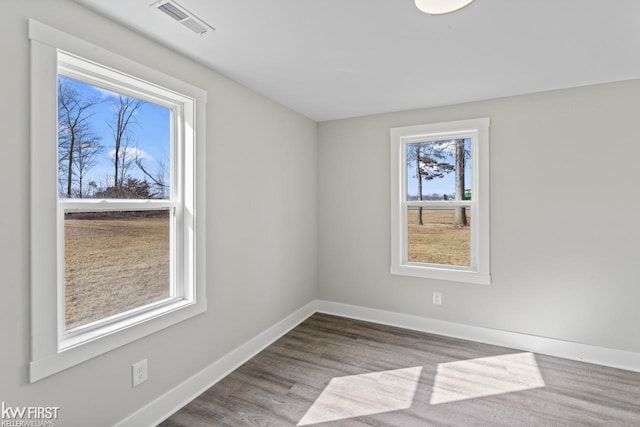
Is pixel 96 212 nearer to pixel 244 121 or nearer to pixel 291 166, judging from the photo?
pixel 244 121

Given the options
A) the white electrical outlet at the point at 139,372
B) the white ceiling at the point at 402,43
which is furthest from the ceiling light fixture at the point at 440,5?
the white electrical outlet at the point at 139,372

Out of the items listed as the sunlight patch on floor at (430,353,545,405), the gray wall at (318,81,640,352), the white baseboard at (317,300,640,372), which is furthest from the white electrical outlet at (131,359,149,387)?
the gray wall at (318,81,640,352)

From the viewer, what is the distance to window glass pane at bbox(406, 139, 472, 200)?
328 centimetres

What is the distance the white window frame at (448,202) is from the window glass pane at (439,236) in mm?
49

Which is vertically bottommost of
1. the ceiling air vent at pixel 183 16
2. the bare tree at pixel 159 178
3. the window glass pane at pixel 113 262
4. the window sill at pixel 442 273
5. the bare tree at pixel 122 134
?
the window sill at pixel 442 273

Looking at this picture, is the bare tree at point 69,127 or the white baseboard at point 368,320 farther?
the white baseboard at point 368,320

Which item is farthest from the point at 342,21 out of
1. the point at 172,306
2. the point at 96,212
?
the point at 172,306

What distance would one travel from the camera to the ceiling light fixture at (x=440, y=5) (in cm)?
157

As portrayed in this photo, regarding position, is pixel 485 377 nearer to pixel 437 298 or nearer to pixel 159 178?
pixel 437 298

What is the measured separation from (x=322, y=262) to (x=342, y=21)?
2.79 m

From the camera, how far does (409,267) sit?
11.3ft

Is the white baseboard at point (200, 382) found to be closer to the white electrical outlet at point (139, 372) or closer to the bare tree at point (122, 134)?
the white electrical outlet at point (139, 372)

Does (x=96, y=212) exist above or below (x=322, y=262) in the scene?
above

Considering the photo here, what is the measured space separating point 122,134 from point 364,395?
7.86 ft
